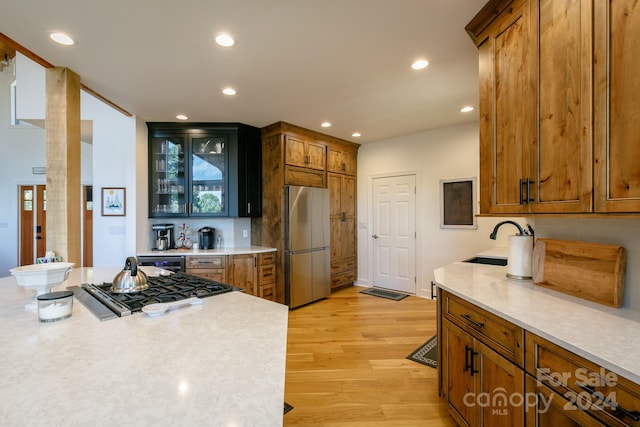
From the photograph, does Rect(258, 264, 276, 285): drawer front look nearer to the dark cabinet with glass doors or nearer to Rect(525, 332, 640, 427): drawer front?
the dark cabinet with glass doors

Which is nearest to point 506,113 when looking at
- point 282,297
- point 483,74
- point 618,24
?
point 483,74

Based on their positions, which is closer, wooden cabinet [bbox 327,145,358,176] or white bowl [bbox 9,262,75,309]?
white bowl [bbox 9,262,75,309]

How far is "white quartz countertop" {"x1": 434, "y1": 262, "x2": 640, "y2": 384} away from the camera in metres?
0.90

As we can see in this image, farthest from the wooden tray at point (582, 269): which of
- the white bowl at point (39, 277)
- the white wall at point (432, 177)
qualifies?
the white bowl at point (39, 277)

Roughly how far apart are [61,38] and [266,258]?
282 cm

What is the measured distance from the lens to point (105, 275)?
2135 mm

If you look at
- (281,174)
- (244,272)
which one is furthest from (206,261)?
(281,174)

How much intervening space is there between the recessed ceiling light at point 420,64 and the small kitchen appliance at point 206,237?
3.21 metres

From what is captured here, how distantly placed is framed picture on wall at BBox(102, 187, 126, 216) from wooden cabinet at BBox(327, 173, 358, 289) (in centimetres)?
→ 296

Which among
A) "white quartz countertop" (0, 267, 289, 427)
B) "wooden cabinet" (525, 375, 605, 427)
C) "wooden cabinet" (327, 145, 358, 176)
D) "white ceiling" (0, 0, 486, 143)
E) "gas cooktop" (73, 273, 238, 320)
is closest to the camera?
"white quartz countertop" (0, 267, 289, 427)

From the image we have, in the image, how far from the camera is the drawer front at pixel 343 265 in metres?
4.67

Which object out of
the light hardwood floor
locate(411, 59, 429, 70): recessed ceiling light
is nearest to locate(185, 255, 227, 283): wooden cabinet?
the light hardwood floor

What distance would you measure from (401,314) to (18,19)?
4.32 metres

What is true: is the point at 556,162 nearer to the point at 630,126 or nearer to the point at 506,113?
the point at 630,126
